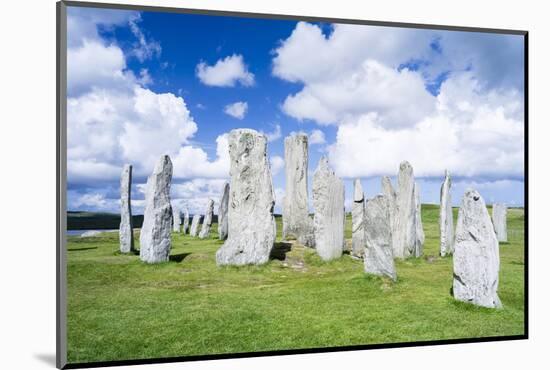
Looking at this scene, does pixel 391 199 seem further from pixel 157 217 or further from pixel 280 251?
pixel 157 217

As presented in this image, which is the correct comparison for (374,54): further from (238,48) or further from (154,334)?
(154,334)

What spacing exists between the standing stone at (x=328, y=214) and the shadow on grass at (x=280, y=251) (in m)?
0.85

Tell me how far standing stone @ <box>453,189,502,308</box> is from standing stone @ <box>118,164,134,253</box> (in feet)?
26.4

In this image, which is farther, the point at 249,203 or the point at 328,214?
the point at 328,214

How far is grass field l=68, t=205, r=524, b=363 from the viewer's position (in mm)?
8438

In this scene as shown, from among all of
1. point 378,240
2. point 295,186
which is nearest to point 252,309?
point 378,240

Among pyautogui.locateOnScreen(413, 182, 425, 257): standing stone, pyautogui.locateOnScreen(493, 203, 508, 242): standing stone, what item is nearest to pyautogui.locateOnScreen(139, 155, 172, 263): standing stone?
pyautogui.locateOnScreen(413, 182, 425, 257): standing stone

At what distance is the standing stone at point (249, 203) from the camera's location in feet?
40.7

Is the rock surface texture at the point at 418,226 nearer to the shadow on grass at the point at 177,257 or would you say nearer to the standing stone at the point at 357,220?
the standing stone at the point at 357,220

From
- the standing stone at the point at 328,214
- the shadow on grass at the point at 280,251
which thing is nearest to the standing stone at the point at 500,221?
the standing stone at the point at 328,214

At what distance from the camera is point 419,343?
930 centimetres

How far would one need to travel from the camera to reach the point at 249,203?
12.7 meters

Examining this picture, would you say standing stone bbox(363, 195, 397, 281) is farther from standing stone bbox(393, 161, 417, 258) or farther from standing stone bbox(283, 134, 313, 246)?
standing stone bbox(283, 134, 313, 246)

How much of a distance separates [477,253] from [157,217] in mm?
6933
